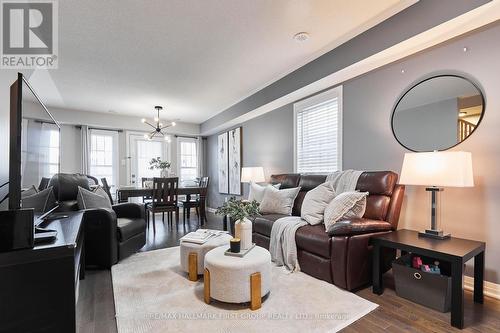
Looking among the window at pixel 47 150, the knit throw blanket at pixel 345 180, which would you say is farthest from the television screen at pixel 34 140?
the knit throw blanket at pixel 345 180

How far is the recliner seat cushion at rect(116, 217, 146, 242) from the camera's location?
2.97m

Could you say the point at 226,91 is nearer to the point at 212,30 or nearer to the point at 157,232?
the point at 212,30

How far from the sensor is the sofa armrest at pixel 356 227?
2207 mm

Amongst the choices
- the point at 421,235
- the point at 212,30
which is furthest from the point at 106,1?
the point at 421,235

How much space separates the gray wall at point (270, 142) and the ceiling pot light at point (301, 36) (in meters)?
1.54

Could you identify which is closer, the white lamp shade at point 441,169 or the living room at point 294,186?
the living room at point 294,186

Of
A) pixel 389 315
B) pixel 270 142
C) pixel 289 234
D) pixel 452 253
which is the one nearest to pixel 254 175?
pixel 270 142

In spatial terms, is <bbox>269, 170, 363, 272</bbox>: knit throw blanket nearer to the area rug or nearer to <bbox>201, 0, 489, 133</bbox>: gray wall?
the area rug

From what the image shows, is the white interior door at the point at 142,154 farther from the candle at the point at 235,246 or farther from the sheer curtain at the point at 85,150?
the candle at the point at 235,246

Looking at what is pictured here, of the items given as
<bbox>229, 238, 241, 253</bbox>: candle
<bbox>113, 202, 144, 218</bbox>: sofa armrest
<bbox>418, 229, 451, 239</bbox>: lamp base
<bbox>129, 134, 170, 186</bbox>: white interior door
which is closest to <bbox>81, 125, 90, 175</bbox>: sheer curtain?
<bbox>129, 134, 170, 186</bbox>: white interior door

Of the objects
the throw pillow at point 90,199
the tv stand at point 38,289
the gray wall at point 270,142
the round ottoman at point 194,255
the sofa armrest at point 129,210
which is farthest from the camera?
the gray wall at point 270,142

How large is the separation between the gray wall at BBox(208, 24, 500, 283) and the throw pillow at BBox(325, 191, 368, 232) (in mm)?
576

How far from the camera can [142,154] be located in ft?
22.0

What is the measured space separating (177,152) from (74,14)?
16.2ft
